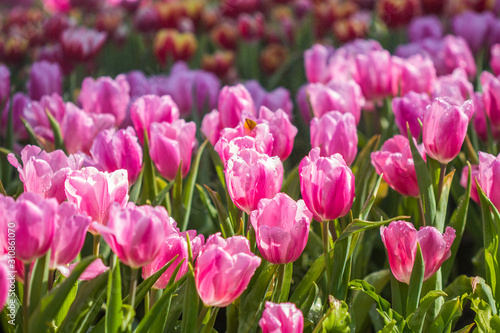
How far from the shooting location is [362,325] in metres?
0.97

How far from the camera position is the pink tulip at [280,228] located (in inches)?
25.5

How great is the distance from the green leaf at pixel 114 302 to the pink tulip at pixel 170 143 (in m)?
0.30

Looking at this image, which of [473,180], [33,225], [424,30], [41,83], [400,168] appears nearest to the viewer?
[33,225]

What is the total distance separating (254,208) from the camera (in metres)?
0.72

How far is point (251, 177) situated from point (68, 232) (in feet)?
0.74

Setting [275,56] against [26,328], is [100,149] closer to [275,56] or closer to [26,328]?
[26,328]

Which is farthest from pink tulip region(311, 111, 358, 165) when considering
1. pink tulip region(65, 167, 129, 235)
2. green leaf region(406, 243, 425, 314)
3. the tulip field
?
pink tulip region(65, 167, 129, 235)

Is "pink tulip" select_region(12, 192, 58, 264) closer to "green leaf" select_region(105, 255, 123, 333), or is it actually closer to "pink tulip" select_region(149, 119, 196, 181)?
"green leaf" select_region(105, 255, 123, 333)

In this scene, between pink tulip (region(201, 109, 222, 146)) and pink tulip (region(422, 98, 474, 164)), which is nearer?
pink tulip (region(422, 98, 474, 164))

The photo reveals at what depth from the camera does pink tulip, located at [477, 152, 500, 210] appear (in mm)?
756

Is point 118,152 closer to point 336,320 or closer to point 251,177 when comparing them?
point 251,177

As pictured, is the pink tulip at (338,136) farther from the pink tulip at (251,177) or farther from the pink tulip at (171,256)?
the pink tulip at (171,256)

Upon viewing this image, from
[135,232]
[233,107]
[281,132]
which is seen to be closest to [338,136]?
[281,132]

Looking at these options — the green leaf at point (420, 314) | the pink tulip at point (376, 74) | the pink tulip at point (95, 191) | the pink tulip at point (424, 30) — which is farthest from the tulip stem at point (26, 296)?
the pink tulip at point (424, 30)
